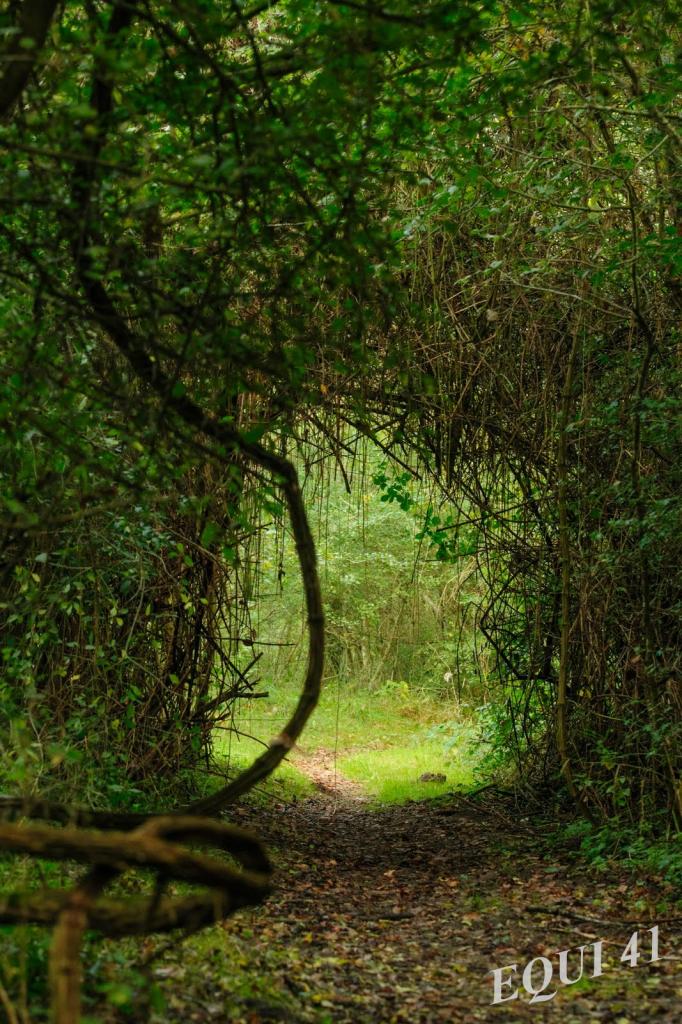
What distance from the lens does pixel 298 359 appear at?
8.78 feet

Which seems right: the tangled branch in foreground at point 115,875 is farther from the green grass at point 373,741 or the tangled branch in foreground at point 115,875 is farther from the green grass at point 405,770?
the green grass at point 405,770

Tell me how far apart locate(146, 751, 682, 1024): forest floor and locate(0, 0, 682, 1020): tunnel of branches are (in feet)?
2.19

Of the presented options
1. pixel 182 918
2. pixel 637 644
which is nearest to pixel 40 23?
pixel 182 918

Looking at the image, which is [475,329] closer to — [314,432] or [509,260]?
[509,260]

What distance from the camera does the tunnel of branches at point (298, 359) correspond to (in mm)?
2307

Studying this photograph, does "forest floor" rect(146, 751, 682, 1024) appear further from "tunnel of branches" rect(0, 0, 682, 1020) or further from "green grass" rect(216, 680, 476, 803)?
"green grass" rect(216, 680, 476, 803)

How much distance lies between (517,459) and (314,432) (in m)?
1.32

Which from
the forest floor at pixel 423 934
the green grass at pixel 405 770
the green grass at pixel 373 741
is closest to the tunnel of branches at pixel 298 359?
the forest floor at pixel 423 934

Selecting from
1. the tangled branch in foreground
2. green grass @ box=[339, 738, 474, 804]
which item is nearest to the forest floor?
the tangled branch in foreground

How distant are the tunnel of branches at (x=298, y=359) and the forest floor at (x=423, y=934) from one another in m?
0.67

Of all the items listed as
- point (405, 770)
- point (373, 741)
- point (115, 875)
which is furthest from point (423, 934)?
point (373, 741)

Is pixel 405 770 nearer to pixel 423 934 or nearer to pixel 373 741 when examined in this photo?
pixel 373 741

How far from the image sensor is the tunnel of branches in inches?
90.8

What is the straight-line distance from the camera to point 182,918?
190cm
